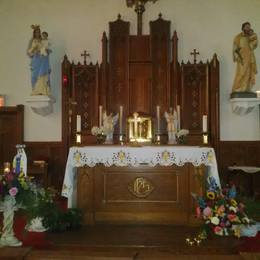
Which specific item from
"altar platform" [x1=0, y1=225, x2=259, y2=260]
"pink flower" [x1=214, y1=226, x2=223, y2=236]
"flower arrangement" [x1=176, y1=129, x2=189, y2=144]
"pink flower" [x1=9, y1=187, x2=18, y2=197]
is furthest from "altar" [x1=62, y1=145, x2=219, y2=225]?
"pink flower" [x1=9, y1=187, x2=18, y2=197]

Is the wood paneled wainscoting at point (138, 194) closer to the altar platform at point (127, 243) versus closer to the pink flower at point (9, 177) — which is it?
the altar platform at point (127, 243)

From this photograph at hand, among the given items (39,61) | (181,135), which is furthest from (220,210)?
(39,61)

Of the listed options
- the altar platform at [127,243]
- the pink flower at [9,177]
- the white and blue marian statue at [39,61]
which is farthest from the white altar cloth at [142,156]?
the pink flower at [9,177]

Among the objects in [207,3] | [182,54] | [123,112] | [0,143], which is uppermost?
[207,3]

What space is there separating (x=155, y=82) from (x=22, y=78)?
282 centimetres

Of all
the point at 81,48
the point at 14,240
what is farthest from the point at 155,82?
the point at 14,240

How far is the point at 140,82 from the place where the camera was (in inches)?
326

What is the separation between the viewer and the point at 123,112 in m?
8.20

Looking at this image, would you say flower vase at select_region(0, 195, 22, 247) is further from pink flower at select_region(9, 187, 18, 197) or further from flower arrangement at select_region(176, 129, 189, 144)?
flower arrangement at select_region(176, 129, 189, 144)

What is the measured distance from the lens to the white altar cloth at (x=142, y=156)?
593cm

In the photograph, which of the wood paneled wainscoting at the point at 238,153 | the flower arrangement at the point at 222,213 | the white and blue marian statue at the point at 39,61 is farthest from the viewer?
the wood paneled wainscoting at the point at 238,153

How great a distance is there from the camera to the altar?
234 inches

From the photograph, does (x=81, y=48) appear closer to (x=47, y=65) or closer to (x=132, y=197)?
(x=47, y=65)

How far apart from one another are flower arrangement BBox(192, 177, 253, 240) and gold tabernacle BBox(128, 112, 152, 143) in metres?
3.84
